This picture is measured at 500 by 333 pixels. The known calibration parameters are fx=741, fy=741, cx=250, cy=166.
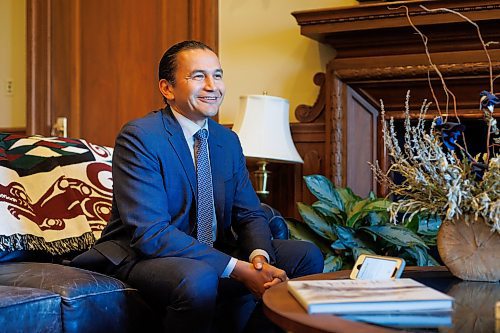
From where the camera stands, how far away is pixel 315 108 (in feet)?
10.7

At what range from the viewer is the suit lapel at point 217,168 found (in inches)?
85.9

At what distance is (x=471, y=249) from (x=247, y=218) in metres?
0.77

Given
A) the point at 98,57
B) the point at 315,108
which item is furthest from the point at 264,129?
the point at 98,57

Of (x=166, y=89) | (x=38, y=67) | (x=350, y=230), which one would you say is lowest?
(x=350, y=230)

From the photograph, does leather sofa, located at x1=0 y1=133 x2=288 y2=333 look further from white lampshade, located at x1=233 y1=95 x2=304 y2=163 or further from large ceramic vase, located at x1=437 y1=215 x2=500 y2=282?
large ceramic vase, located at x1=437 y1=215 x2=500 y2=282

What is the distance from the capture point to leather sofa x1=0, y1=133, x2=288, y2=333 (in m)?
1.75

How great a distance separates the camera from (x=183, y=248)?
6.29ft

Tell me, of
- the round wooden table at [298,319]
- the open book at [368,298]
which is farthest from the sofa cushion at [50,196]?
the open book at [368,298]

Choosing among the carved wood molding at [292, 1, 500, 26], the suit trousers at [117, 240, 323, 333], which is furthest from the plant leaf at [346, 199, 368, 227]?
the carved wood molding at [292, 1, 500, 26]

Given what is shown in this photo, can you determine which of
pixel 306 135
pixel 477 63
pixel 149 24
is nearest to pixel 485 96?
pixel 477 63

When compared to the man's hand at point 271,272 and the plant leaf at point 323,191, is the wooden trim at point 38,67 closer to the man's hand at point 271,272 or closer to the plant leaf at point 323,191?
the plant leaf at point 323,191

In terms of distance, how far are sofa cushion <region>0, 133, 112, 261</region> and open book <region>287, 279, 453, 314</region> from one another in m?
1.10

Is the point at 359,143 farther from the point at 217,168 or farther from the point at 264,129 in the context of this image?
the point at 217,168

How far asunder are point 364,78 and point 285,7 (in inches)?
21.6
